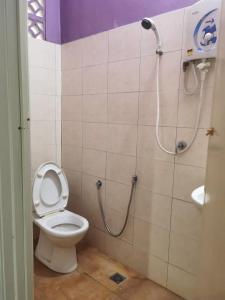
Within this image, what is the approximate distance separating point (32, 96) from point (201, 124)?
146 cm

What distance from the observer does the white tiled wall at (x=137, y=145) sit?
1.55m

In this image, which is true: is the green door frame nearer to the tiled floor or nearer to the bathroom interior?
the bathroom interior

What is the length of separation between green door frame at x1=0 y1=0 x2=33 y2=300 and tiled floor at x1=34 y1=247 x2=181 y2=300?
3.39 ft

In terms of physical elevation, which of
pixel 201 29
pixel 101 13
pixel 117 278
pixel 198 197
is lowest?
pixel 117 278

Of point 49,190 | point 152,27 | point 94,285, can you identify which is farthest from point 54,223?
point 152,27

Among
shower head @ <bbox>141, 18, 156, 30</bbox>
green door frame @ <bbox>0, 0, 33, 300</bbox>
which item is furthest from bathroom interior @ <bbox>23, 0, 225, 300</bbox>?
green door frame @ <bbox>0, 0, 33, 300</bbox>

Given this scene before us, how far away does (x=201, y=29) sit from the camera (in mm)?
1351

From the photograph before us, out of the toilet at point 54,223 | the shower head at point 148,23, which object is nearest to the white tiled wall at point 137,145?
the shower head at point 148,23

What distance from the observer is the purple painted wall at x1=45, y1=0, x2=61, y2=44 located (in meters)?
2.15

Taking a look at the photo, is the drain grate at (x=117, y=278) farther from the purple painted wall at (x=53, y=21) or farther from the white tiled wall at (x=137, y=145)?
the purple painted wall at (x=53, y=21)

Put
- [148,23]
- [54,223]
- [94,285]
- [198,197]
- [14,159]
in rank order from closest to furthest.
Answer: [14,159]
[198,197]
[148,23]
[94,285]
[54,223]

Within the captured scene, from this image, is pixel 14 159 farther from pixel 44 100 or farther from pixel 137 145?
pixel 44 100

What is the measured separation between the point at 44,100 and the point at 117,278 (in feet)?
5.44

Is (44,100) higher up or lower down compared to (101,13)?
lower down
